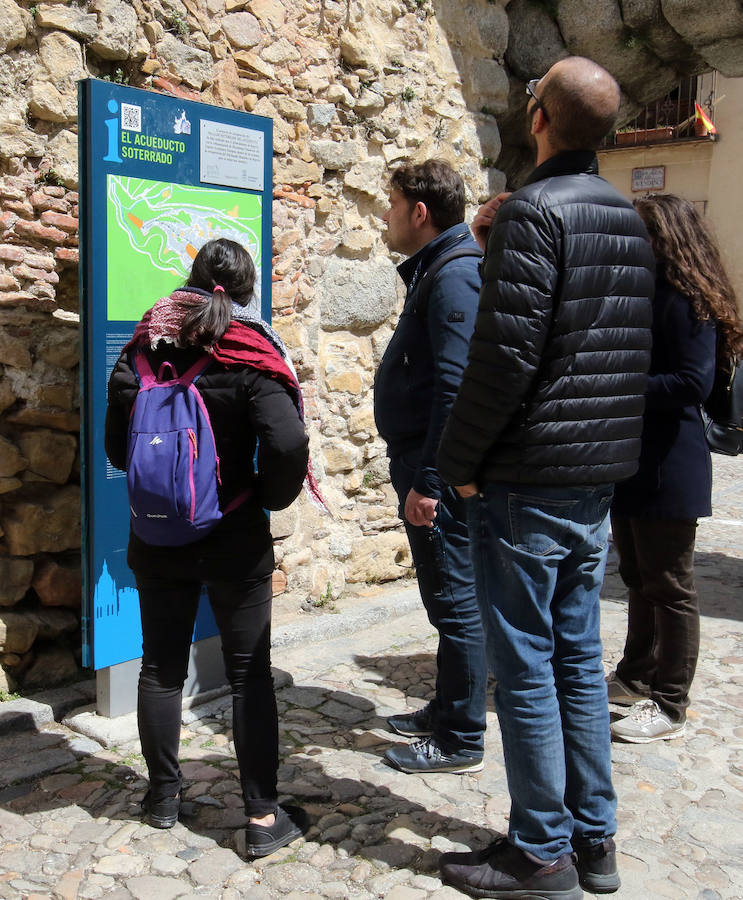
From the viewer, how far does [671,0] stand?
530cm

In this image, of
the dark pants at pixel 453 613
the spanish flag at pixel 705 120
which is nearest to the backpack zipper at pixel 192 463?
the dark pants at pixel 453 613

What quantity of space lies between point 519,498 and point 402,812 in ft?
3.86

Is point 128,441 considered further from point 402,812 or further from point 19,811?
point 402,812

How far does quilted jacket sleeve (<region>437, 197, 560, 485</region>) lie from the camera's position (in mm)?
2135

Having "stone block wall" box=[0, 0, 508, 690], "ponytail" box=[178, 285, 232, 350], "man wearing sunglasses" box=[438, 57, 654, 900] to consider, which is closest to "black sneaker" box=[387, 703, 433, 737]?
"man wearing sunglasses" box=[438, 57, 654, 900]

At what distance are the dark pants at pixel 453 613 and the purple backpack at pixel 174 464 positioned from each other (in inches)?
32.5

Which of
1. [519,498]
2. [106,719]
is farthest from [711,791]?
[106,719]

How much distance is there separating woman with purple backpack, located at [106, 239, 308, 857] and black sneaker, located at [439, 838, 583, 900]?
52 centimetres

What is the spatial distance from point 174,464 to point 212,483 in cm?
11

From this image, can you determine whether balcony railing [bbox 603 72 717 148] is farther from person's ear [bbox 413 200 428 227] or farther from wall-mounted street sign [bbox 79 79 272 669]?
person's ear [bbox 413 200 428 227]

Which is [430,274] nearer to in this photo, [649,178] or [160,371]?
[160,371]

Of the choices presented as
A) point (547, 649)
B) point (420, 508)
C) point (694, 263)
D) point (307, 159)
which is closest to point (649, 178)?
point (307, 159)

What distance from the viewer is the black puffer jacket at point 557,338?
7.04 feet

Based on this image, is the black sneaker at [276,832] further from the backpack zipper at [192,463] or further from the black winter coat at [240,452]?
the backpack zipper at [192,463]
